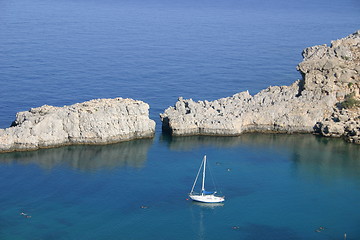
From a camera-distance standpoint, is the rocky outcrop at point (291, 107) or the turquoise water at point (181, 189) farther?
the rocky outcrop at point (291, 107)

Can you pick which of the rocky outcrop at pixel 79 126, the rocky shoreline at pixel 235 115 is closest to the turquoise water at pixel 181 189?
the rocky outcrop at pixel 79 126

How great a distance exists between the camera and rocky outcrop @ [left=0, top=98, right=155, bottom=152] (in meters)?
66.0

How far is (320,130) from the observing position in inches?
2896

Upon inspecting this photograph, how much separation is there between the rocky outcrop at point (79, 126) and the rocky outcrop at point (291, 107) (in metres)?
4.51

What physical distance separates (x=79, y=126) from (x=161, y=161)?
391 inches

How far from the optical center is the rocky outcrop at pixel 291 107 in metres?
72.4

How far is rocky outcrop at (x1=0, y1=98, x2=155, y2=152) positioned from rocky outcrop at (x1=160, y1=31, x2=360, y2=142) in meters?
4.51

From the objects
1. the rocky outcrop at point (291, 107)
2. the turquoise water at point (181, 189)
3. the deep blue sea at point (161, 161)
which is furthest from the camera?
the rocky outcrop at point (291, 107)

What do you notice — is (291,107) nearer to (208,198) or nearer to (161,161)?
(161,161)

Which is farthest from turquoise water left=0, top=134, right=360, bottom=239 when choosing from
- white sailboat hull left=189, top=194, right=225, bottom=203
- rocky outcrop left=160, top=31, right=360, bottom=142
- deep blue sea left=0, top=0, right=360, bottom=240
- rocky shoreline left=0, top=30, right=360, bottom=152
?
rocky outcrop left=160, top=31, right=360, bottom=142

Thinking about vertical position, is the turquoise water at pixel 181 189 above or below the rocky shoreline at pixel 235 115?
below

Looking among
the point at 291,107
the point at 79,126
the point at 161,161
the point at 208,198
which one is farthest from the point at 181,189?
the point at 291,107

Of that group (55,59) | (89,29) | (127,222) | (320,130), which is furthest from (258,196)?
(89,29)

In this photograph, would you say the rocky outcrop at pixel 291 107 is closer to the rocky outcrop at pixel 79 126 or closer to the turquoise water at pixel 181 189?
the turquoise water at pixel 181 189
